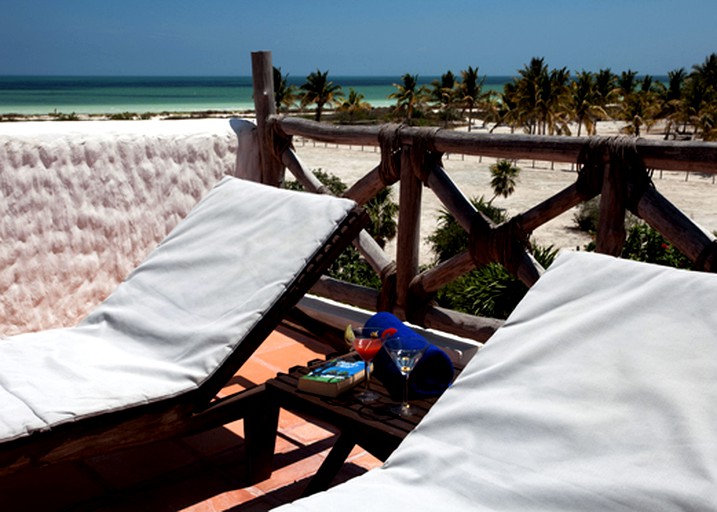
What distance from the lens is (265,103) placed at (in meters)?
3.88

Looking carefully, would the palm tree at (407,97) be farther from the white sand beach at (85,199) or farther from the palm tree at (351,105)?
the white sand beach at (85,199)

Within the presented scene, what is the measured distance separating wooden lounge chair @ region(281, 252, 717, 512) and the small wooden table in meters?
0.15

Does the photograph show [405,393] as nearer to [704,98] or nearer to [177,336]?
[177,336]

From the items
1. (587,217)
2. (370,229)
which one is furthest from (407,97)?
(370,229)

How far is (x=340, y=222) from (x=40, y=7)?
5135 inches

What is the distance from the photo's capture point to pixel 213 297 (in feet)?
7.65

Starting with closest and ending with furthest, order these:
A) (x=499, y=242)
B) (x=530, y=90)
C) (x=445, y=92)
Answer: (x=499, y=242)
(x=530, y=90)
(x=445, y=92)

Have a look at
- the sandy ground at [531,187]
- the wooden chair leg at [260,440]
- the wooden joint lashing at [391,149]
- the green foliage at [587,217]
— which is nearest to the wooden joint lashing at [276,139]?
the wooden joint lashing at [391,149]

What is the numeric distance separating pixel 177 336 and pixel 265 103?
6.40ft

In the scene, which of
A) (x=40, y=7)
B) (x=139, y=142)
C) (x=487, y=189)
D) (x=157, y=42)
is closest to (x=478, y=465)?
(x=139, y=142)

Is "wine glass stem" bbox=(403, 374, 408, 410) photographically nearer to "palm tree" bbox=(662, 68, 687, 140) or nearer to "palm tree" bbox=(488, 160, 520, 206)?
"palm tree" bbox=(488, 160, 520, 206)

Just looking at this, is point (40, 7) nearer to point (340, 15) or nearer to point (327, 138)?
point (340, 15)

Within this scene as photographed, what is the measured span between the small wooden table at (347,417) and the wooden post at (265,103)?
2.02m

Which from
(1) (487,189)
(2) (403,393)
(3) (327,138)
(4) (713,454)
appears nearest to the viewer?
(4) (713,454)
